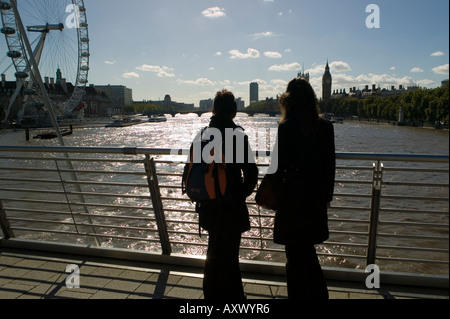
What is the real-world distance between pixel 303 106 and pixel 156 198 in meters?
1.75

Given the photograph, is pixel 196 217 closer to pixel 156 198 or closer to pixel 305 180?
pixel 156 198

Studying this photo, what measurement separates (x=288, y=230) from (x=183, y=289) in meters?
1.15

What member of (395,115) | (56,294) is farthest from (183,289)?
(395,115)

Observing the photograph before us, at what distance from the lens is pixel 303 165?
2.20 meters

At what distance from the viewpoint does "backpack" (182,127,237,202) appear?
91.7 inches

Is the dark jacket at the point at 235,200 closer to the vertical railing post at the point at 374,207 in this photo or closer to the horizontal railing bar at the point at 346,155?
the horizontal railing bar at the point at 346,155

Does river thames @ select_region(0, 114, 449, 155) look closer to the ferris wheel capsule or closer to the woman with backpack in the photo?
the ferris wheel capsule

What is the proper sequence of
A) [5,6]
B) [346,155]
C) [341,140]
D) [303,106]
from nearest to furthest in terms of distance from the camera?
[303,106] → [346,155] → [5,6] → [341,140]

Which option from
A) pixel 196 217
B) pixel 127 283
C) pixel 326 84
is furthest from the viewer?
pixel 326 84

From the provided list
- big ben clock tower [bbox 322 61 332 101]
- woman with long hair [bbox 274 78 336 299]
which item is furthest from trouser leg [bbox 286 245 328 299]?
big ben clock tower [bbox 322 61 332 101]

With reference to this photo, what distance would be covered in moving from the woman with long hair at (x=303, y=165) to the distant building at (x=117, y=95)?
495ft

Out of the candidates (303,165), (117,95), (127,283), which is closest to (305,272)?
(303,165)

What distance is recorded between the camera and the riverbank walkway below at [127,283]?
289 cm

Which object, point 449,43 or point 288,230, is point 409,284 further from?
point 449,43
